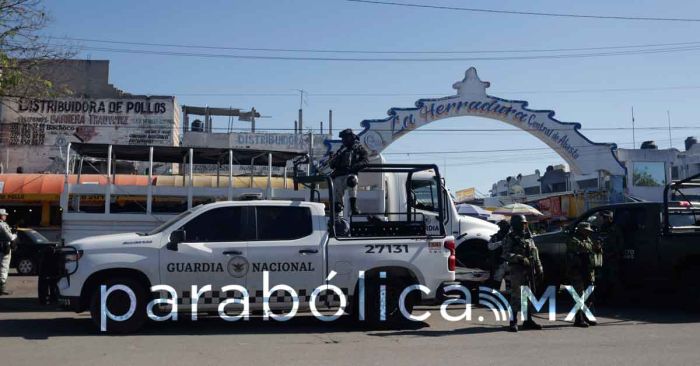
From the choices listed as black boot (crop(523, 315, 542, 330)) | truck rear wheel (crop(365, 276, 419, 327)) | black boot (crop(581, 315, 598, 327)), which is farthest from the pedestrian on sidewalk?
black boot (crop(581, 315, 598, 327))

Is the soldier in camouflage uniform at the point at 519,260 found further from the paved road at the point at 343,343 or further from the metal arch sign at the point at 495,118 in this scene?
the metal arch sign at the point at 495,118

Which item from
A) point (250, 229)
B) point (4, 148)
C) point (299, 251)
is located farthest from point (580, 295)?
point (4, 148)

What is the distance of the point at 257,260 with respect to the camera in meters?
9.20

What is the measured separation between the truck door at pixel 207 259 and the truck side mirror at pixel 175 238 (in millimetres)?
88

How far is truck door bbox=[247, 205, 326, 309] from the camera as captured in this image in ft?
30.2

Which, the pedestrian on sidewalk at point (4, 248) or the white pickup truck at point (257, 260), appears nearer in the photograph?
the white pickup truck at point (257, 260)

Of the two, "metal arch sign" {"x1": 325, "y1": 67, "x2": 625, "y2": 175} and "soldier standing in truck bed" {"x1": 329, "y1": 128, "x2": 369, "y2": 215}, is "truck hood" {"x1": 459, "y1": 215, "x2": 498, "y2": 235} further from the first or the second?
"metal arch sign" {"x1": 325, "y1": 67, "x2": 625, "y2": 175}

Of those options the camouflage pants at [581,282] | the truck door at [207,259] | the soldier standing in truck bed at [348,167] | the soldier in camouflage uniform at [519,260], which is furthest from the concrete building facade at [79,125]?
the camouflage pants at [581,282]

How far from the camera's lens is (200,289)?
909cm

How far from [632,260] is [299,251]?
624 centimetres

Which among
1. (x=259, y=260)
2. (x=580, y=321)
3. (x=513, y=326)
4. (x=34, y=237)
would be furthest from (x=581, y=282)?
(x=34, y=237)

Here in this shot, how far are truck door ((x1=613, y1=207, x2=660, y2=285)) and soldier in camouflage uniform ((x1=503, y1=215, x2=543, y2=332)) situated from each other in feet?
9.48

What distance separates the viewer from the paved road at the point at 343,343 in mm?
7535

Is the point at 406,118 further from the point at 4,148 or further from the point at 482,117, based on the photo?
the point at 4,148
